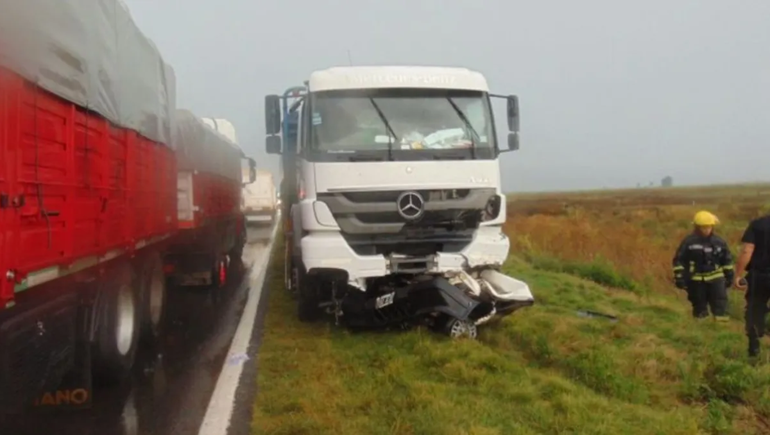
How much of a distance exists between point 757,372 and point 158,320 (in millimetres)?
6201

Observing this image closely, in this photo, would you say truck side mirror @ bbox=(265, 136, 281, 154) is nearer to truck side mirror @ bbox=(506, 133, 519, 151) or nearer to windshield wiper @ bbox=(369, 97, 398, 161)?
windshield wiper @ bbox=(369, 97, 398, 161)

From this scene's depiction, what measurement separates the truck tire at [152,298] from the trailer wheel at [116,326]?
72 cm

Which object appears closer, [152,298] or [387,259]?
[387,259]

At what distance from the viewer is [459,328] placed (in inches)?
327

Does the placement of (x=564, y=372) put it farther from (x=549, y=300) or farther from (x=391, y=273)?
(x=549, y=300)

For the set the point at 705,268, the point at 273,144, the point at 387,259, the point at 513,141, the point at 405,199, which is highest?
the point at 273,144

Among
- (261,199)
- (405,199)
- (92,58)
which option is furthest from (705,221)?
(261,199)

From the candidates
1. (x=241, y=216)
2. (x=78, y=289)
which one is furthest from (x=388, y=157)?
(x=241, y=216)

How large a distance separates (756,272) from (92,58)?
20.6 ft

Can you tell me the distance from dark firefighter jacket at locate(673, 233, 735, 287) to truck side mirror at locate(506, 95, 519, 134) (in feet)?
9.15

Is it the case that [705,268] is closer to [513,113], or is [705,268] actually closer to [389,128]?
[513,113]

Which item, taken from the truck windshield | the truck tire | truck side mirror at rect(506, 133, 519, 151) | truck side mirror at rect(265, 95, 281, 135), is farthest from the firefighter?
the truck tire

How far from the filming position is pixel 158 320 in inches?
354

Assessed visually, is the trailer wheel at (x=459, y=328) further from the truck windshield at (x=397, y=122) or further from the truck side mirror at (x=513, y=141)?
the truck side mirror at (x=513, y=141)
